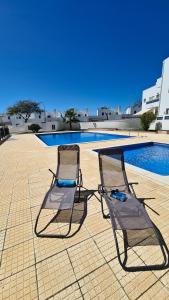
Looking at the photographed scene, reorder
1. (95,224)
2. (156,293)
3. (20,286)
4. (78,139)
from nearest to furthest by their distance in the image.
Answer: (156,293), (20,286), (95,224), (78,139)

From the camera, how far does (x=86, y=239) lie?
216cm

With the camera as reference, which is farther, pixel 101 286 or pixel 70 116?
pixel 70 116

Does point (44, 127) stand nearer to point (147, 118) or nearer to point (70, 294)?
point (147, 118)

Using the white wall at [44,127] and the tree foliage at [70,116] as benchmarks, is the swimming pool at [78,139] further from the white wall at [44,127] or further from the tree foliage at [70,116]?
the white wall at [44,127]

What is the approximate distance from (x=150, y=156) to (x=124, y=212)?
25.5 feet

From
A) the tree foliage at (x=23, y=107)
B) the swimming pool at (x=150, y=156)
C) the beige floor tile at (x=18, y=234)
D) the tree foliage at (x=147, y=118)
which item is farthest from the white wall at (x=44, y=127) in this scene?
the beige floor tile at (x=18, y=234)

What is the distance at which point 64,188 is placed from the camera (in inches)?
130

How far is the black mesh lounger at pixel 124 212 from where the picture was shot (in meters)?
1.94

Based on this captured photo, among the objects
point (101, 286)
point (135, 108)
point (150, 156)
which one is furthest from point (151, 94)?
point (101, 286)

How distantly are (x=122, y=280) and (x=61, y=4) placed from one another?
432 inches

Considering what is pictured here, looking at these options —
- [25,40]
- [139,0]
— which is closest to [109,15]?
[139,0]

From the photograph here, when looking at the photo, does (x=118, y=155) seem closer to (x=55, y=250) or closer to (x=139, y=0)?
(x=55, y=250)

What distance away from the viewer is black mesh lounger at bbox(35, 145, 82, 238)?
8.42 feet

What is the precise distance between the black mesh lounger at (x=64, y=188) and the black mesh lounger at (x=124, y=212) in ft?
2.27
